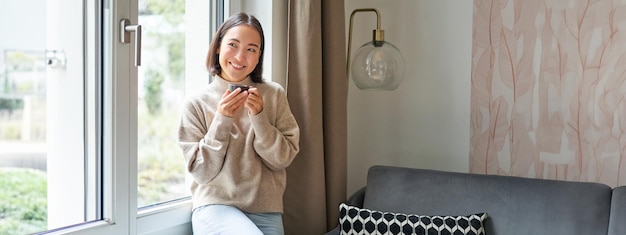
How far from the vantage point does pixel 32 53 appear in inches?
74.7

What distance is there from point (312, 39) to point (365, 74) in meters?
0.25

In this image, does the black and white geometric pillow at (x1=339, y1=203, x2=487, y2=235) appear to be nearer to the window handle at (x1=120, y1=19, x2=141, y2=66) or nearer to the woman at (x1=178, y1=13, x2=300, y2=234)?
the woman at (x1=178, y1=13, x2=300, y2=234)

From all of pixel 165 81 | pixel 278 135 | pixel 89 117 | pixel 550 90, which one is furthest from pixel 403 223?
pixel 89 117

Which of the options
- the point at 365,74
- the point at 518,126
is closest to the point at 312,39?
the point at 365,74

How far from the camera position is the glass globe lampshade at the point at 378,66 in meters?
2.57

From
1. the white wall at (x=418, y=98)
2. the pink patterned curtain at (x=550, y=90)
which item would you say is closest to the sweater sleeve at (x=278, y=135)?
the white wall at (x=418, y=98)

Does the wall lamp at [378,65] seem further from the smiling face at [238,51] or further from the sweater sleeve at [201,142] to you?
the sweater sleeve at [201,142]

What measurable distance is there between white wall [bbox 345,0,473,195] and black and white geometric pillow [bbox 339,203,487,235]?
2.05ft

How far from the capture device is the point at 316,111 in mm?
→ 2592

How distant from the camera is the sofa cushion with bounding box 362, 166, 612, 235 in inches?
86.7

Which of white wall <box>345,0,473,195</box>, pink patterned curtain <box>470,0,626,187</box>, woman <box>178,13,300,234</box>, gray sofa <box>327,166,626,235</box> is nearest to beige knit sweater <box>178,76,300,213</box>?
woman <box>178,13,300,234</box>

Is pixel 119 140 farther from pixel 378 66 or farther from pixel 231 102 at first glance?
pixel 378 66

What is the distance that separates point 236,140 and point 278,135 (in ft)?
0.48

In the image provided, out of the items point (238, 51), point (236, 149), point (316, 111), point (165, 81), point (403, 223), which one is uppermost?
point (238, 51)
